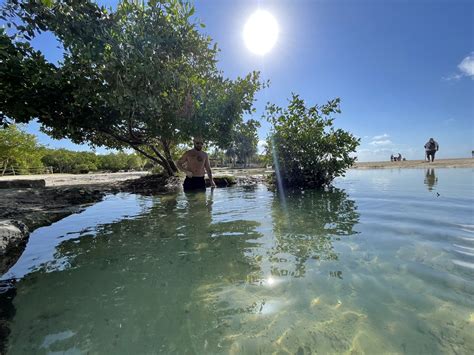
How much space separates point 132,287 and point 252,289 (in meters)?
1.47

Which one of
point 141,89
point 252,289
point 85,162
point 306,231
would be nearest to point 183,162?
point 141,89

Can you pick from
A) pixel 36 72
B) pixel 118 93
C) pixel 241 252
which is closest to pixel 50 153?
pixel 36 72

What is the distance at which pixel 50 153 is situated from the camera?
2072 inches

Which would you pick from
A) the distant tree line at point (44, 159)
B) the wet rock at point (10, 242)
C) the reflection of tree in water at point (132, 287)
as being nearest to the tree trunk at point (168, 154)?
the reflection of tree in water at point (132, 287)

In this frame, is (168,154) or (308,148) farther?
(168,154)

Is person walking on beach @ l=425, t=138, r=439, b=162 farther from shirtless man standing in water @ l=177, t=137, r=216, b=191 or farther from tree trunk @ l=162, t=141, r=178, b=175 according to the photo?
shirtless man standing in water @ l=177, t=137, r=216, b=191

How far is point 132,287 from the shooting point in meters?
3.17

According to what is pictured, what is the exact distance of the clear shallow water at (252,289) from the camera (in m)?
2.21

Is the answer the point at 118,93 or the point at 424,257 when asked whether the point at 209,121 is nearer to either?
the point at 118,93

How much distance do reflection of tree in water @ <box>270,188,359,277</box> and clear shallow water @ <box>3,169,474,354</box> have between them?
36 mm

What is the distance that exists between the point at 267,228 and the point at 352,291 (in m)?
2.85

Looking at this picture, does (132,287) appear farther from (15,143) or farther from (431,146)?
(15,143)

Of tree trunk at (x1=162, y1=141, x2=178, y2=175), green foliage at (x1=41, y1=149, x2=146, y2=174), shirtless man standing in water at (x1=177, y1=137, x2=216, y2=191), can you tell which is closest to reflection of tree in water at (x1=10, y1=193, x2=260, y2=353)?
shirtless man standing in water at (x1=177, y1=137, x2=216, y2=191)

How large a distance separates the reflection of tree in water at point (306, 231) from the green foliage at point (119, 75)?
444 centimetres
